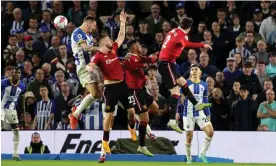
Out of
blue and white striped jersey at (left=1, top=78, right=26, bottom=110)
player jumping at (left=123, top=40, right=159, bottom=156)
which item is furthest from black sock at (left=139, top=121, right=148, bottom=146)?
blue and white striped jersey at (left=1, top=78, right=26, bottom=110)

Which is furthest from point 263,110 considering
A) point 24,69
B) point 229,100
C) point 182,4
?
point 24,69

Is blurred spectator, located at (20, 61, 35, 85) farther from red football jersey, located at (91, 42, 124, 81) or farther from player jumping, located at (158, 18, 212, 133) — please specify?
player jumping, located at (158, 18, 212, 133)

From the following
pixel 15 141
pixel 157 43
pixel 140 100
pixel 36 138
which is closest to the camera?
pixel 140 100

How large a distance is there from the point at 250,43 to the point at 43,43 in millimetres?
6654

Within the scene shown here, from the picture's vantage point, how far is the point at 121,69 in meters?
19.5

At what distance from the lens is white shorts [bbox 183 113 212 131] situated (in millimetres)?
22203

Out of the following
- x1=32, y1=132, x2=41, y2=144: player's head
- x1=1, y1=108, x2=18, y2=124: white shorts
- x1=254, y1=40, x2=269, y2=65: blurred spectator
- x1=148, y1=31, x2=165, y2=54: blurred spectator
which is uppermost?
x1=148, y1=31, x2=165, y2=54: blurred spectator

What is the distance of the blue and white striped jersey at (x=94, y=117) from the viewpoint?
24812 millimetres

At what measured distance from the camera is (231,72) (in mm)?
25438

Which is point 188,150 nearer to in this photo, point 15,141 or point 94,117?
point 94,117

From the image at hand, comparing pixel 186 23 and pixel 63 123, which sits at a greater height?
pixel 186 23

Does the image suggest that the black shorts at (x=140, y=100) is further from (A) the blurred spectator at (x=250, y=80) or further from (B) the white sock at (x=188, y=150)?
(A) the blurred spectator at (x=250, y=80)

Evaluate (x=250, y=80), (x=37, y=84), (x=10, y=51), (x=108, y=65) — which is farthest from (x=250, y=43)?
(x=108, y=65)

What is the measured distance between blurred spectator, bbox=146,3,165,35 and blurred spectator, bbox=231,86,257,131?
472 centimetres
